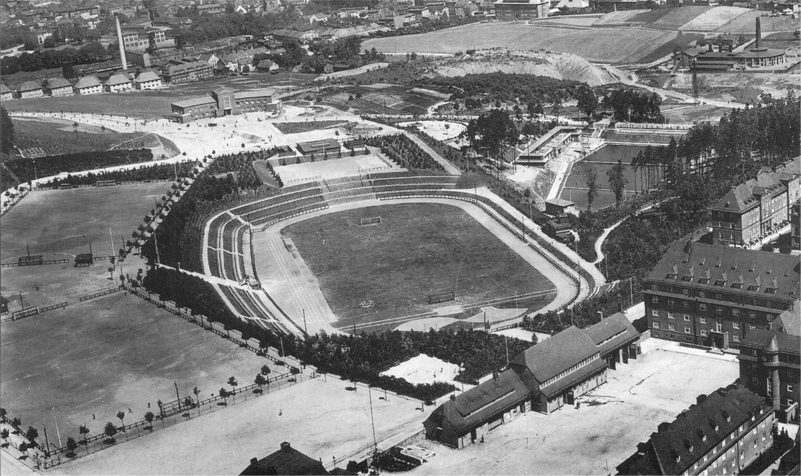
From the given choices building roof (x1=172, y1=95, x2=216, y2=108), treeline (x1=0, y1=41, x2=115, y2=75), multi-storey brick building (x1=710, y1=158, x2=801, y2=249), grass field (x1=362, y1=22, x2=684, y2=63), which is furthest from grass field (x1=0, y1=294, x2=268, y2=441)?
grass field (x1=362, y1=22, x2=684, y2=63)

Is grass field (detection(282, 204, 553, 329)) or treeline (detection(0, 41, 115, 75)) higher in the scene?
treeline (detection(0, 41, 115, 75))

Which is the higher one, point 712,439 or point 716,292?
point 716,292

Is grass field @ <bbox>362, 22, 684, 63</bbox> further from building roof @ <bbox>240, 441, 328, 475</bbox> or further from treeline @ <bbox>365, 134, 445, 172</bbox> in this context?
building roof @ <bbox>240, 441, 328, 475</bbox>

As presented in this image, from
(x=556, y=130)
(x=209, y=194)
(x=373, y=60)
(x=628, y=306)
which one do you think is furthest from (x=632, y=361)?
(x=373, y=60)

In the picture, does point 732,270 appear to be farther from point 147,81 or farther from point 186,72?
point 186,72

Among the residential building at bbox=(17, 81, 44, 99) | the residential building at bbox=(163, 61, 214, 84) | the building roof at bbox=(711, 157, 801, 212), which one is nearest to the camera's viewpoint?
the building roof at bbox=(711, 157, 801, 212)

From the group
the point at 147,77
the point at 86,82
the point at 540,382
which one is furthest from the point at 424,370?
the point at 147,77

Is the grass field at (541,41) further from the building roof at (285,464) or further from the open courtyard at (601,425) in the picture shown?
the building roof at (285,464)
